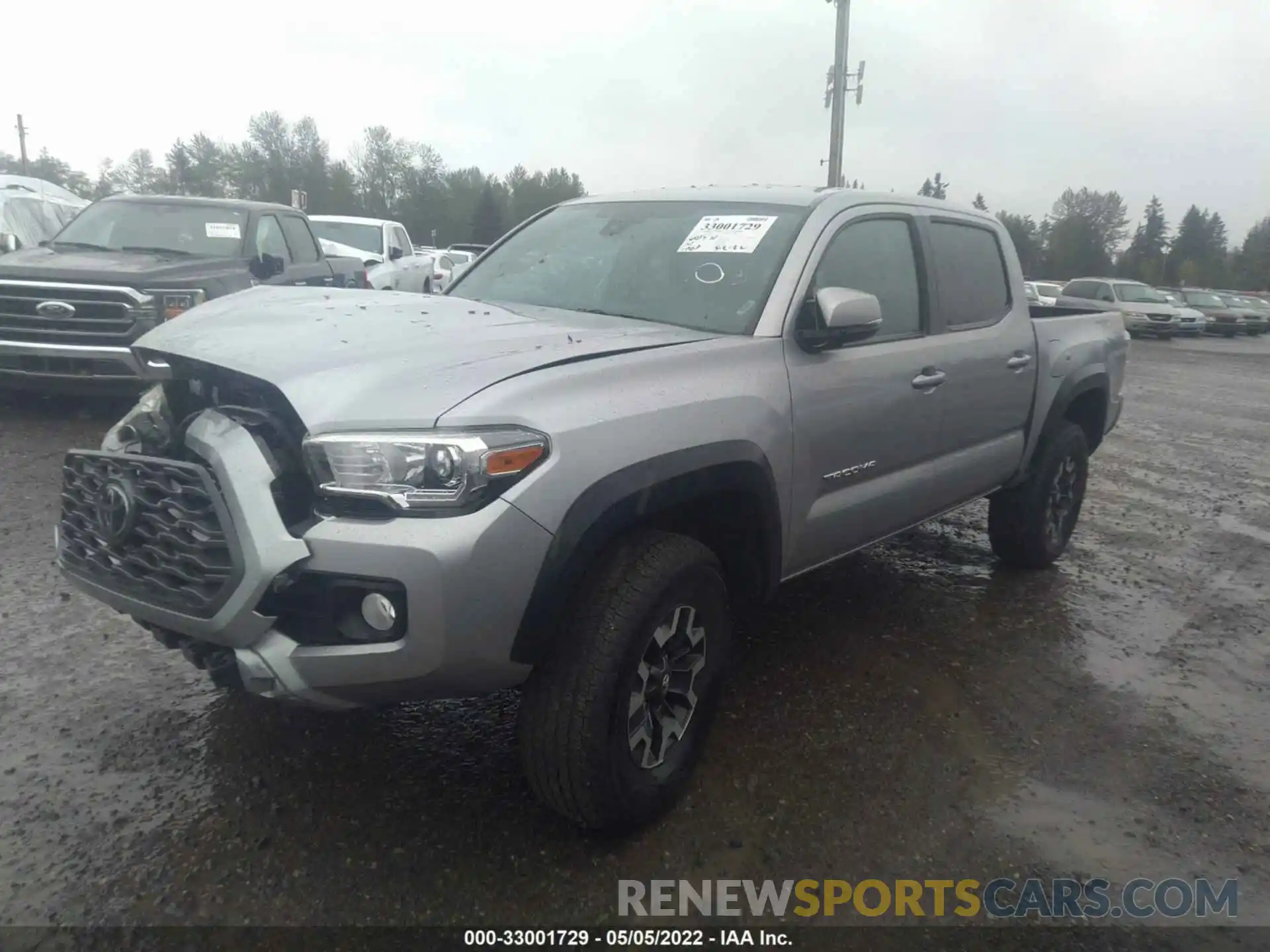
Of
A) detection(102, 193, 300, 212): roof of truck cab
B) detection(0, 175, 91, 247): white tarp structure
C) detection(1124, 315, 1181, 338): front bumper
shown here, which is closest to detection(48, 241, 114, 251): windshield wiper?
detection(102, 193, 300, 212): roof of truck cab

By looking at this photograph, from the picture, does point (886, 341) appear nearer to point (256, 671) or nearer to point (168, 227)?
point (256, 671)

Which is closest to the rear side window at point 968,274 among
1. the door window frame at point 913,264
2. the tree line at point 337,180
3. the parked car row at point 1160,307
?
the door window frame at point 913,264

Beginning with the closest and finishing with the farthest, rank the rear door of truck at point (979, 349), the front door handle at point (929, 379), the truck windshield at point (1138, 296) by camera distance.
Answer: the front door handle at point (929, 379) < the rear door of truck at point (979, 349) < the truck windshield at point (1138, 296)

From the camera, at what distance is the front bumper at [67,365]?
6.51m

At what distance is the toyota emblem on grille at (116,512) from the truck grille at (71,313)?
4.71 m

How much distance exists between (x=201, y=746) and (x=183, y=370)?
1183mm

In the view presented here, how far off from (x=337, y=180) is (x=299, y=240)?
194 ft

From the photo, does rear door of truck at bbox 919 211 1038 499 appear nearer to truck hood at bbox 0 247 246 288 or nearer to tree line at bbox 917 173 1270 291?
truck hood at bbox 0 247 246 288

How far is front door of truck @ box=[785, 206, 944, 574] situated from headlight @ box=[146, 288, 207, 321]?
4.93m

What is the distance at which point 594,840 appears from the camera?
263cm

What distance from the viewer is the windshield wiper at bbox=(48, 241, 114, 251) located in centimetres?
768

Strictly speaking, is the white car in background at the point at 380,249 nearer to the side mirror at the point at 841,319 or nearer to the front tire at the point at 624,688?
the side mirror at the point at 841,319

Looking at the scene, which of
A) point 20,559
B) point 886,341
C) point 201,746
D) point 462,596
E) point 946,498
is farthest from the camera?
point 20,559

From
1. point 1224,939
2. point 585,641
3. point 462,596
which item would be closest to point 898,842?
point 1224,939
